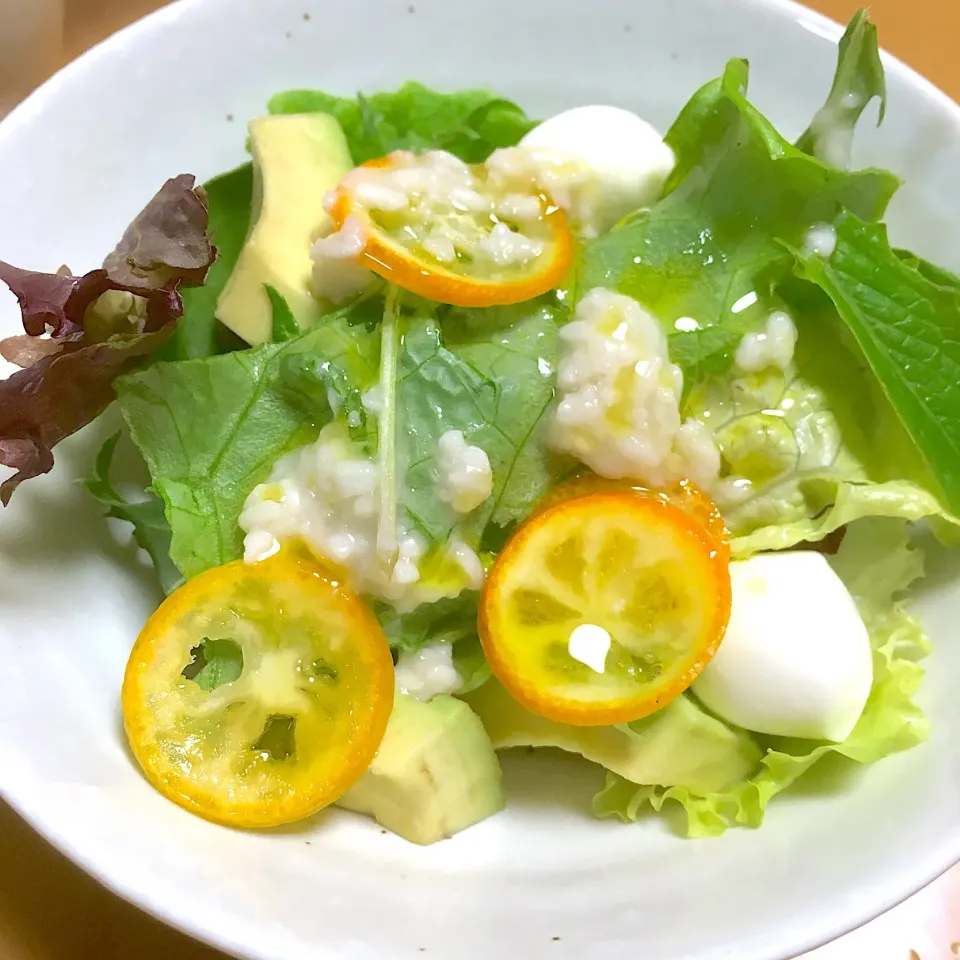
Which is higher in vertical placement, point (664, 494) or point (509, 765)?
point (664, 494)

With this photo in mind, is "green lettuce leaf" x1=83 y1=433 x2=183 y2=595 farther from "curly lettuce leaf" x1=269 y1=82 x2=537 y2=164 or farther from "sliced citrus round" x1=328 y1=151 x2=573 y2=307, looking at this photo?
"curly lettuce leaf" x1=269 y1=82 x2=537 y2=164

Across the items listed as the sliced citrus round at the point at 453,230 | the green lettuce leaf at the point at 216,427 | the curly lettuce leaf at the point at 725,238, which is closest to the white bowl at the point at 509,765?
the green lettuce leaf at the point at 216,427

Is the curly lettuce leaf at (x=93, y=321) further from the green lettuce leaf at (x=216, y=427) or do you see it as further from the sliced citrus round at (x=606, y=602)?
the sliced citrus round at (x=606, y=602)

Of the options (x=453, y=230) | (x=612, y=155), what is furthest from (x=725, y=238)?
(x=453, y=230)

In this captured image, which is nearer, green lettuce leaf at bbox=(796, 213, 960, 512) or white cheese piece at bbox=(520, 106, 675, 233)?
green lettuce leaf at bbox=(796, 213, 960, 512)

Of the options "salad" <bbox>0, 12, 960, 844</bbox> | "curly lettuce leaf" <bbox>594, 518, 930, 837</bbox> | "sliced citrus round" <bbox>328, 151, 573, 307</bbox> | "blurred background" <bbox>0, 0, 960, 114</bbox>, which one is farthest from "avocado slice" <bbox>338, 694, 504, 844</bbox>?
"blurred background" <bbox>0, 0, 960, 114</bbox>

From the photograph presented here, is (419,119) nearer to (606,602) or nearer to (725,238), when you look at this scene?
(725,238)
